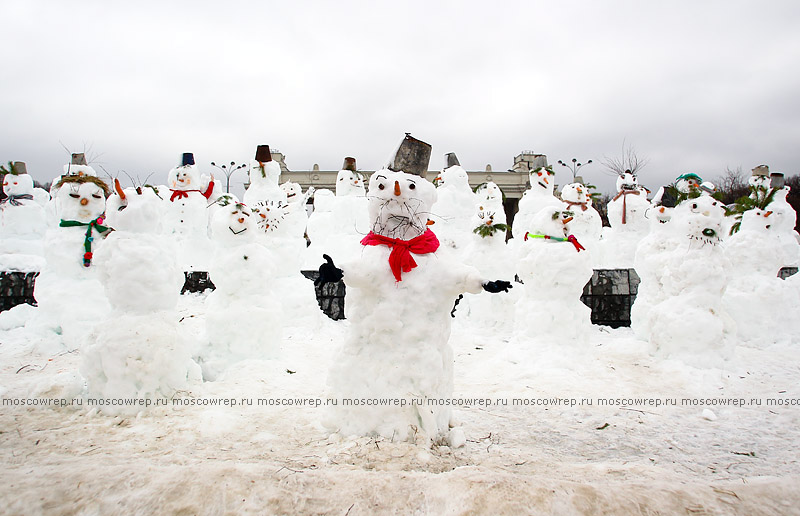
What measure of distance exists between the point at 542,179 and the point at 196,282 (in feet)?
23.1

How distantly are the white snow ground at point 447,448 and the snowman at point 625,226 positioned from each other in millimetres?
3390

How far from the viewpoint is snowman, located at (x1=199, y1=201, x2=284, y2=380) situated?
507cm

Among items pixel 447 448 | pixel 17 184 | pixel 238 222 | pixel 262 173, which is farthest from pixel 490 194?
pixel 17 184

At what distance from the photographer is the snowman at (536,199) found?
8930mm

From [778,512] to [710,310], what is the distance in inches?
159

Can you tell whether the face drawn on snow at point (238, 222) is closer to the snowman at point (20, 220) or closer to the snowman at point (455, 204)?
the snowman at point (455, 204)

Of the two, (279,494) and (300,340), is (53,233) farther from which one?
(279,494)

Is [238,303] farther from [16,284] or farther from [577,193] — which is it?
→ [577,193]

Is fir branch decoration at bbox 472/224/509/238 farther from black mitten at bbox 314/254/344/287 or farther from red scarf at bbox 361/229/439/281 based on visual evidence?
black mitten at bbox 314/254/344/287

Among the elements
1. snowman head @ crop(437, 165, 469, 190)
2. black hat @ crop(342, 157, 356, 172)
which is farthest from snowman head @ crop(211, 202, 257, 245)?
snowman head @ crop(437, 165, 469, 190)

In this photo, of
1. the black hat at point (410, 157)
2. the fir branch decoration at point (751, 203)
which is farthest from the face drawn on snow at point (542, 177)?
the black hat at point (410, 157)

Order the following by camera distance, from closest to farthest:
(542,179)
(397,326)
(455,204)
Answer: (397,326) → (542,179) → (455,204)

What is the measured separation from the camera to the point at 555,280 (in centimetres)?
545

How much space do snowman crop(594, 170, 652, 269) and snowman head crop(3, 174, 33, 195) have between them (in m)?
12.4
